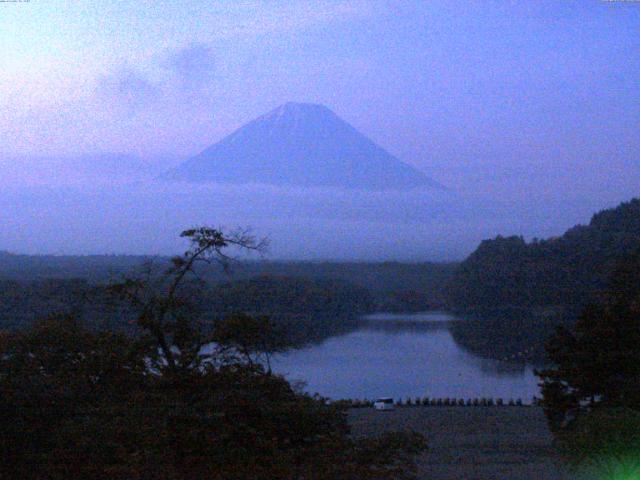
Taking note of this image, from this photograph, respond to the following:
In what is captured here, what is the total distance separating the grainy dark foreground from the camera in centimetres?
918

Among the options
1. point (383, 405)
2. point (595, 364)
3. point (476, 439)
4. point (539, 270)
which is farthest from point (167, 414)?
point (539, 270)

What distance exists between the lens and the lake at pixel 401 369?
22.6m

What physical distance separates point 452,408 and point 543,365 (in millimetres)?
12507

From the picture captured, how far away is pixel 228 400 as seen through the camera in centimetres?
596

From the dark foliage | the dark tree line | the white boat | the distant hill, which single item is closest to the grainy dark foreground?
the white boat

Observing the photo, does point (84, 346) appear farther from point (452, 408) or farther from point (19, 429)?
point (452, 408)

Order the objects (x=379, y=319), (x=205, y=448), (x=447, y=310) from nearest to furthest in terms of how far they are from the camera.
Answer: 1. (x=205, y=448)
2. (x=379, y=319)
3. (x=447, y=310)

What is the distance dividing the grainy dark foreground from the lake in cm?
315

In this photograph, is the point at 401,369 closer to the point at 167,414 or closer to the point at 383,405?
the point at 383,405

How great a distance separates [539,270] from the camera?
153 ft

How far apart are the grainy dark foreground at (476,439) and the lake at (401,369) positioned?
315 cm

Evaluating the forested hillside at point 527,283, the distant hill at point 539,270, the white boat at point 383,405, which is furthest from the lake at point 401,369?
the distant hill at point 539,270

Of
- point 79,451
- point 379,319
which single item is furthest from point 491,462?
point 379,319

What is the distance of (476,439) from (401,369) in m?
13.6
